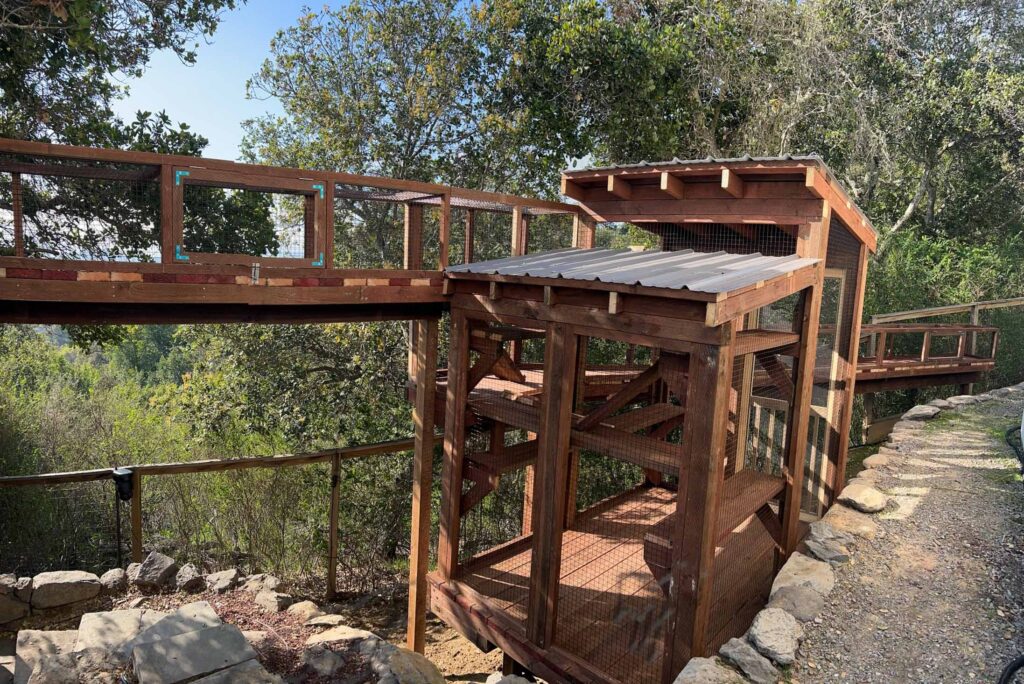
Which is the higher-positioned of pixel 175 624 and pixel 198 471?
pixel 198 471

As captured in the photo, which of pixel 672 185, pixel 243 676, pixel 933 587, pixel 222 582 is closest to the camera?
pixel 243 676

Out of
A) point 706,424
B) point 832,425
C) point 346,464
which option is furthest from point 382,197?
point 346,464

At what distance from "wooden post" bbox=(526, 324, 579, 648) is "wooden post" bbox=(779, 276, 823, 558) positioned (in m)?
1.95

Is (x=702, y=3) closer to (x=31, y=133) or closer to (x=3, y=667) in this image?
(x=31, y=133)

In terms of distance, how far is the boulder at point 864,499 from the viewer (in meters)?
5.39

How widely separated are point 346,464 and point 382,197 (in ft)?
20.3

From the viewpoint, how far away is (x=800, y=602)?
4066mm

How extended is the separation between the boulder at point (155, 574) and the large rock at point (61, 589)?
0.33 m

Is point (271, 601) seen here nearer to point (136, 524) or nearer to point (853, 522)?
point (136, 524)

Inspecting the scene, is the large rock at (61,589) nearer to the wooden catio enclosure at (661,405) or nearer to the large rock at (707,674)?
the wooden catio enclosure at (661,405)

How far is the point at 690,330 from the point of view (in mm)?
3920

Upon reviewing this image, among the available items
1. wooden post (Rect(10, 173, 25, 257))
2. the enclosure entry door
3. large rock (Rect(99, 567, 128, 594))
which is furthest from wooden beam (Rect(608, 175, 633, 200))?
large rock (Rect(99, 567, 128, 594))

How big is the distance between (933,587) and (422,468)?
164 inches

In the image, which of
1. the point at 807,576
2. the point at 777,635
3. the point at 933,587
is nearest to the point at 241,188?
the point at 777,635
